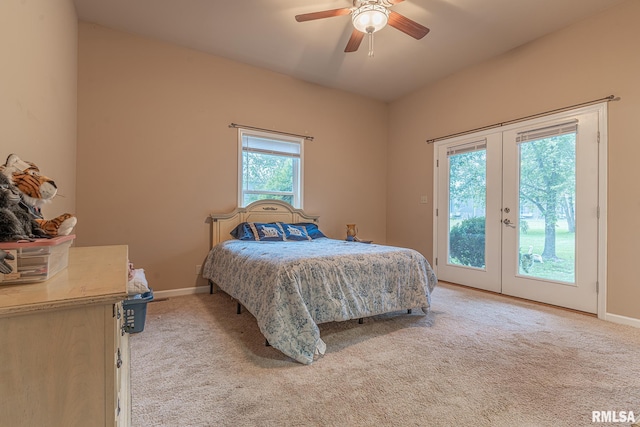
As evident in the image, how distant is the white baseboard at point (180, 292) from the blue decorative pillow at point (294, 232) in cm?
118

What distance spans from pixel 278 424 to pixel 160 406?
0.62 m

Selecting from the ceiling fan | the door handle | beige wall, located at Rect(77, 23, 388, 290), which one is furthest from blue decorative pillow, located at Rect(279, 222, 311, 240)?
the door handle

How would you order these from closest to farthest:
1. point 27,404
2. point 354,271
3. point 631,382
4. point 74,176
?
point 27,404
point 631,382
point 354,271
point 74,176

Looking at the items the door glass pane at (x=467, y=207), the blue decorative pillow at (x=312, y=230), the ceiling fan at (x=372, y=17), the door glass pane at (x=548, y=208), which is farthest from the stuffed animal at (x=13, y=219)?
the door glass pane at (x=467, y=207)

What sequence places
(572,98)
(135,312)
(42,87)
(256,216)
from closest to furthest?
(42,87) < (135,312) < (572,98) < (256,216)

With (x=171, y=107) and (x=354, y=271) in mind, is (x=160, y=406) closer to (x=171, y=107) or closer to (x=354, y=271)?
(x=354, y=271)

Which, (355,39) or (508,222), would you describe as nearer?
(355,39)

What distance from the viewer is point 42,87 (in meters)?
1.92

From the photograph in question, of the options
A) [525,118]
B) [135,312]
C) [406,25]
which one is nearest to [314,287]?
[135,312]

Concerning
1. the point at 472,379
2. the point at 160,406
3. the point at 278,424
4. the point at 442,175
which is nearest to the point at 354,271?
the point at 472,379

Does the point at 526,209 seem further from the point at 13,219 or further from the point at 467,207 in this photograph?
the point at 13,219

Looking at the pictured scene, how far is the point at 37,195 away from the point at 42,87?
1.31 meters

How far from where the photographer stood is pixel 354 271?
2.35m

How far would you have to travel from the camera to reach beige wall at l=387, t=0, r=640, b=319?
2.66 m
